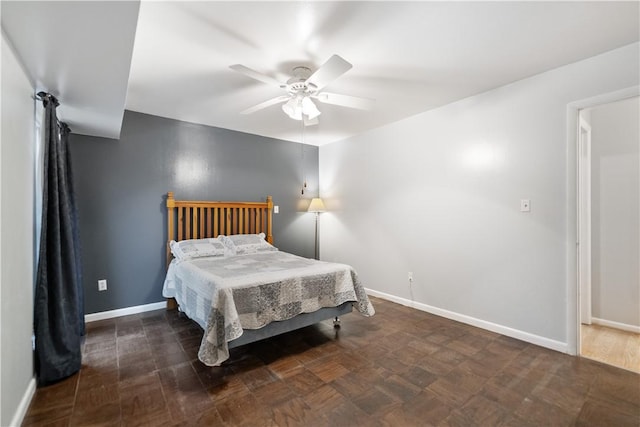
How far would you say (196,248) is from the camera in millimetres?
3377

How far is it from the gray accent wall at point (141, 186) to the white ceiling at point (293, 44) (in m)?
0.53

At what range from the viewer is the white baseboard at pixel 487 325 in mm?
2475

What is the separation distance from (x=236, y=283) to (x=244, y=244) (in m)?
1.55

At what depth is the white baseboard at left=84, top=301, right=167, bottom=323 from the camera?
318 cm

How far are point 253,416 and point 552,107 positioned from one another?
332 centimetres

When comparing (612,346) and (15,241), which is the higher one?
(15,241)

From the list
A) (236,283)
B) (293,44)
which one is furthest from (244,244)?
(293,44)

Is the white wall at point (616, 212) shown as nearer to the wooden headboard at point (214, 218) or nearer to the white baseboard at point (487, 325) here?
the white baseboard at point (487, 325)

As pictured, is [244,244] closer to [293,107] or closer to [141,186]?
[141,186]

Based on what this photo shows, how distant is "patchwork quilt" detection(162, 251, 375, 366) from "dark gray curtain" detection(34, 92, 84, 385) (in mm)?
848

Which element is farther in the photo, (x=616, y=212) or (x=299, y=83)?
(x=616, y=212)

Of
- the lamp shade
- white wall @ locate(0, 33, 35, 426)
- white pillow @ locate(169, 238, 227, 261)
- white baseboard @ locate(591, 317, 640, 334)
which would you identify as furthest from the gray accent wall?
white baseboard @ locate(591, 317, 640, 334)

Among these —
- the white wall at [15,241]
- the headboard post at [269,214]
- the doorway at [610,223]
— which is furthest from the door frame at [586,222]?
the white wall at [15,241]

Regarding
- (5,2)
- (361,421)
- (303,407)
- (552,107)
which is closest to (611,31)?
(552,107)
